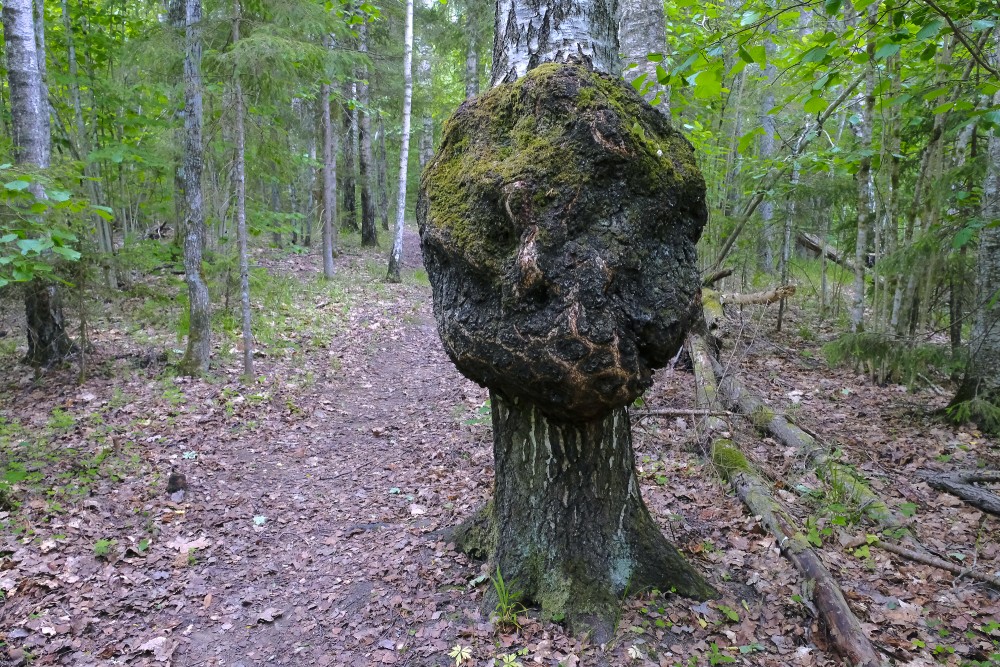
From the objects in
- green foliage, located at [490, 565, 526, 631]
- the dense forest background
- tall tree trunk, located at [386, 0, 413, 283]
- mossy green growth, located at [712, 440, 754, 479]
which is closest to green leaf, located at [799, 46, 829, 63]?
the dense forest background

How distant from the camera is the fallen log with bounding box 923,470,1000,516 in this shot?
14.4ft

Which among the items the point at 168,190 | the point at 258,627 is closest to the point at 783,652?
the point at 258,627

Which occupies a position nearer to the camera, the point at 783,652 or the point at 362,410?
the point at 783,652

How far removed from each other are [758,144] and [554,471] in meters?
15.8

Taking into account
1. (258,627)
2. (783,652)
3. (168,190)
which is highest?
(168,190)

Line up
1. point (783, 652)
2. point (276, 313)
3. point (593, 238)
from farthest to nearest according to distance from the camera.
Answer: point (276, 313) → point (783, 652) → point (593, 238)

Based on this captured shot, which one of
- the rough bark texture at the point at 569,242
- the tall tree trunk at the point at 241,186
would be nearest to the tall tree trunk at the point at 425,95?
the tall tree trunk at the point at 241,186

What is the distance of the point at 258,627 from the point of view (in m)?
3.60

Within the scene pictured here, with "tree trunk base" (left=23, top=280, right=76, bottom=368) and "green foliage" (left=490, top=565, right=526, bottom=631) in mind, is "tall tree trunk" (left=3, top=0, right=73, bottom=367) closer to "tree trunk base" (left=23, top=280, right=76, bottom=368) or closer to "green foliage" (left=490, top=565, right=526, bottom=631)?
"tree trunk base" (left=23, top=280, right=76, bottom=368)

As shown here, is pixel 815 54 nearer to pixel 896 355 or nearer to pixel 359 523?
pixel 359 523

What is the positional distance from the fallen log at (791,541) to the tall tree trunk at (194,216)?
6.56 metres

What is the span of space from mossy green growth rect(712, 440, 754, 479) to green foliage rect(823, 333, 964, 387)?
315cm

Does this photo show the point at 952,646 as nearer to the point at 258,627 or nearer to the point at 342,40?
the point at 258,627

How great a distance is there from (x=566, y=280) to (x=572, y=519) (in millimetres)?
1473
